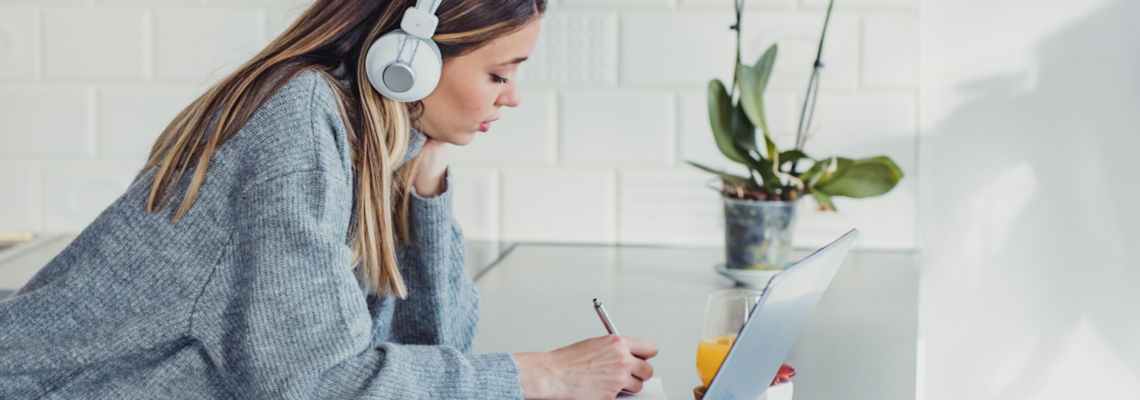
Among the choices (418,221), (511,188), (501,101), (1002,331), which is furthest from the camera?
(511,188)

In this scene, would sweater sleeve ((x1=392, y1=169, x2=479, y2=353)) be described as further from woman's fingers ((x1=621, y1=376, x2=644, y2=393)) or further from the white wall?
the white wall

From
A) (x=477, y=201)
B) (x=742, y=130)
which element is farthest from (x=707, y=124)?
(x=477, y=201)

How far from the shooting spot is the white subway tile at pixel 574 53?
1637mm

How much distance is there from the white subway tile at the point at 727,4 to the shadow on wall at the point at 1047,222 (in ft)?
1.15

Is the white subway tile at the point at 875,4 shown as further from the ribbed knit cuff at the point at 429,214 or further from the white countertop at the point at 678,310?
the ribbed knit cuff at the point at 429,214

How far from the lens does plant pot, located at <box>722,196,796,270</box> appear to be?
129 cm

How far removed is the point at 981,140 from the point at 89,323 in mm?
1412

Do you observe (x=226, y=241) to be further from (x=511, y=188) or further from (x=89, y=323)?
(x=511, y=188)

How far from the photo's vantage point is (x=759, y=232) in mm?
1302

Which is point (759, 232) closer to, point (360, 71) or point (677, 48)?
point (677, 48)

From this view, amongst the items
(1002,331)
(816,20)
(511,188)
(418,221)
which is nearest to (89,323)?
(418,221)

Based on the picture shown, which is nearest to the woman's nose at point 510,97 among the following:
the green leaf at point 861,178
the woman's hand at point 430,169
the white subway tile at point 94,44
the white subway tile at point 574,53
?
the woman's hand at point 430,169

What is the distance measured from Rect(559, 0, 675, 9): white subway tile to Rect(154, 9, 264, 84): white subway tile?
593 mm

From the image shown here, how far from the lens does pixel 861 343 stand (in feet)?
3.18
